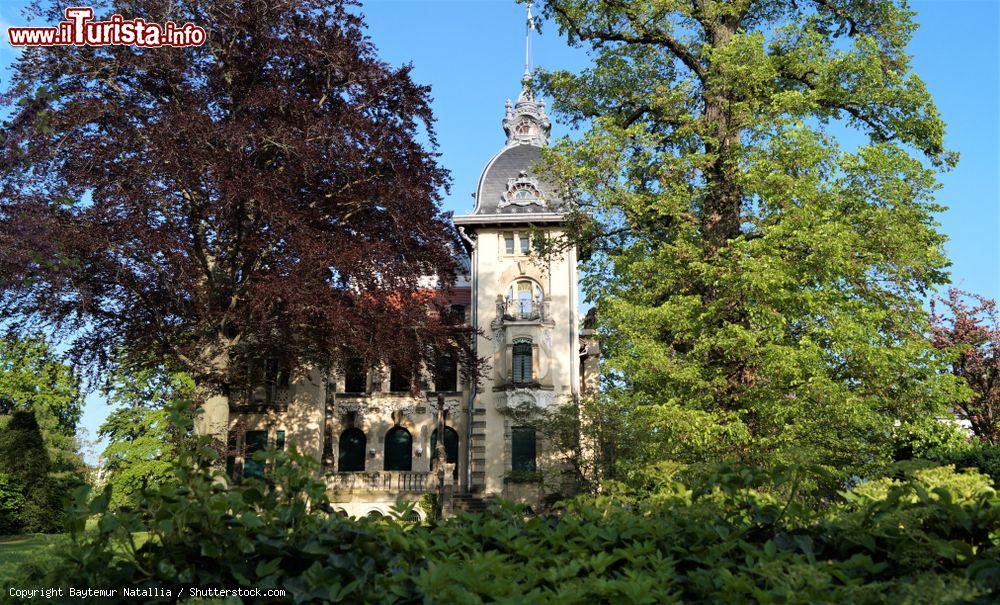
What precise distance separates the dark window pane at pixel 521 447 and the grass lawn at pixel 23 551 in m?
17.5

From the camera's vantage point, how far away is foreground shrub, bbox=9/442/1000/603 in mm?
2811

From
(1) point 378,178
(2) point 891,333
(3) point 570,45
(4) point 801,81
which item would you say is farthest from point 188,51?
(2) point 891,333

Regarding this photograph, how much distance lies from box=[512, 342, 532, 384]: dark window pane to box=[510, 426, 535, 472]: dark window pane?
2124 mm

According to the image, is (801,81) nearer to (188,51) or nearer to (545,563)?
(188,51)

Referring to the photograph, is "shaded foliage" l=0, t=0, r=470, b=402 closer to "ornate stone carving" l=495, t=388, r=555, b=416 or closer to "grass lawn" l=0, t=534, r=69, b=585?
"grass lawn" l=0, t=534, r=69, b=585

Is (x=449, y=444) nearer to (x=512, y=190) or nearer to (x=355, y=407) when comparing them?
(x=355, y=407)

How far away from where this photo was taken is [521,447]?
30953 millimetres

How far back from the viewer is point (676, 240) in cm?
1526

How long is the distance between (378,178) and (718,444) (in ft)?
35.2

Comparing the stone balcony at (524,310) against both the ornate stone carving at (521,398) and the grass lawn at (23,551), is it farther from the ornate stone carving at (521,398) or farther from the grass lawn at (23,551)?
the grass lawn at (23,551)

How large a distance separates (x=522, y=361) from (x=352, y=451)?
341 inches

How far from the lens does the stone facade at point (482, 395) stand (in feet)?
101

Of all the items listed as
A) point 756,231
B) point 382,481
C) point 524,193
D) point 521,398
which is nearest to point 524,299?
point 521,398

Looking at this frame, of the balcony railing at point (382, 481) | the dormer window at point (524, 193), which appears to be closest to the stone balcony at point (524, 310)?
the dormer window at point (524, 193)
